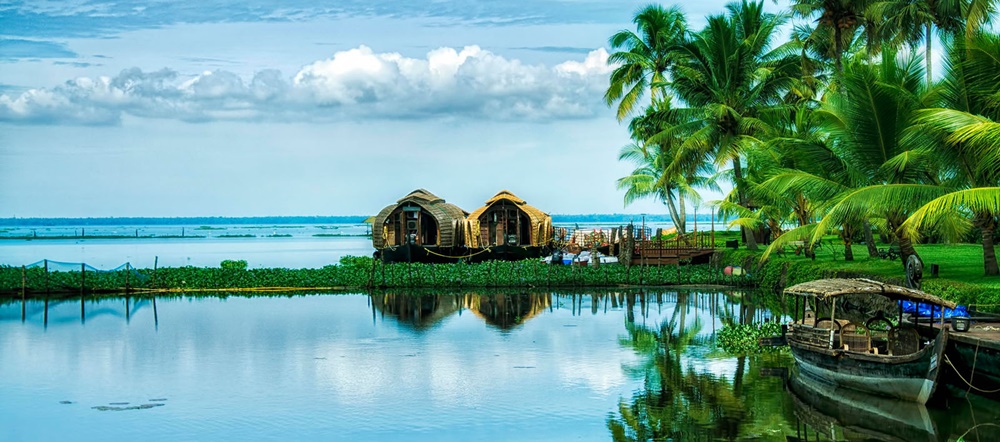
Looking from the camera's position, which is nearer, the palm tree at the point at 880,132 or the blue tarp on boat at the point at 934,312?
the blue tarp on boat at the point at 934,312

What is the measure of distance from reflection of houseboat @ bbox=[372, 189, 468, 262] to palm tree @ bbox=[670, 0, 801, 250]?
1107 centimetres

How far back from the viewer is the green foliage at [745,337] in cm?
Answer: 1808

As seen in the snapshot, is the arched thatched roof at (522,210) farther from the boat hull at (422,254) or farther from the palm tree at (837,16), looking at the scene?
the palm tree at (837,16)

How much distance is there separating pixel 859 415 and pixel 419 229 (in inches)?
1094

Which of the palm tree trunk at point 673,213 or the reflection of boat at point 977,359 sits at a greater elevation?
the palm tree trunk at point 673,213

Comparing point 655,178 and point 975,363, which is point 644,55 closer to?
point 655,178

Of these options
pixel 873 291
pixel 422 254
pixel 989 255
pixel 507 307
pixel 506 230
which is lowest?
pixel 507 307

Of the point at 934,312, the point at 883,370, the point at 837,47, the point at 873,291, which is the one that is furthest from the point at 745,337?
the point at 837,47

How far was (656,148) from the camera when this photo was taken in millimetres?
42750

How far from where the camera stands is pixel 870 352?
1355cm

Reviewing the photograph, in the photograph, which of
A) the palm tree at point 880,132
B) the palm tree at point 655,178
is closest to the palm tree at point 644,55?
the palm tree at point 655,178

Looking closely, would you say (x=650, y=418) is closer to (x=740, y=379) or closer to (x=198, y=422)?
(x=740, y=379)

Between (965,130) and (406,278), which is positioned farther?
(406,278)

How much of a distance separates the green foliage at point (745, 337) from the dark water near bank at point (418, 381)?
1.24ft
